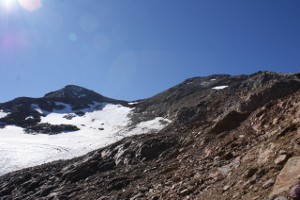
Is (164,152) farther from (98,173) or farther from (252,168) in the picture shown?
(252,168)

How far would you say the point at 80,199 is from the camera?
21.4 metres

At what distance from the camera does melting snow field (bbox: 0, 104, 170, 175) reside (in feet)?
150

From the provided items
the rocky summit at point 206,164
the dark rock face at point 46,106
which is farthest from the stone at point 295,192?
the dark rock face at point 46,106

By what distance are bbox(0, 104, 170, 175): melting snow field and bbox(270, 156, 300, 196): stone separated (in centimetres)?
3491

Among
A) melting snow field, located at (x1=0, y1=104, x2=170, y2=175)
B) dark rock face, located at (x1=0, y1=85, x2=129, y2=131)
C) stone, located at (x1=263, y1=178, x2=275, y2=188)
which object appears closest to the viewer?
stone, located at (x1=263, y1=178, x2=275, y2=188)

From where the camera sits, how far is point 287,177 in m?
9.75

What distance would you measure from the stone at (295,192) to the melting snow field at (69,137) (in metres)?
36.0

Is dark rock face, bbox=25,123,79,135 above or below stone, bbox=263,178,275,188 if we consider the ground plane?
above

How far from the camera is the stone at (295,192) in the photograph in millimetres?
8707

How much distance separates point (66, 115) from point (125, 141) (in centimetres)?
6188

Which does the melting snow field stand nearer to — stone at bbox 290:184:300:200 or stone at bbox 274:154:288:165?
stone at bbox 274:154:288:165

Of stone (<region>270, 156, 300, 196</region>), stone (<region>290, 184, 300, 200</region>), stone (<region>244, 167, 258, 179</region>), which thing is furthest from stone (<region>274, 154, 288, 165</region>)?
stone (<region>290, 184, 300, 200</region>)

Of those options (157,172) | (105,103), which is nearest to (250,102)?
(157,172)

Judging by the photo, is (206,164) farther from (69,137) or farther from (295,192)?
(69,137)
